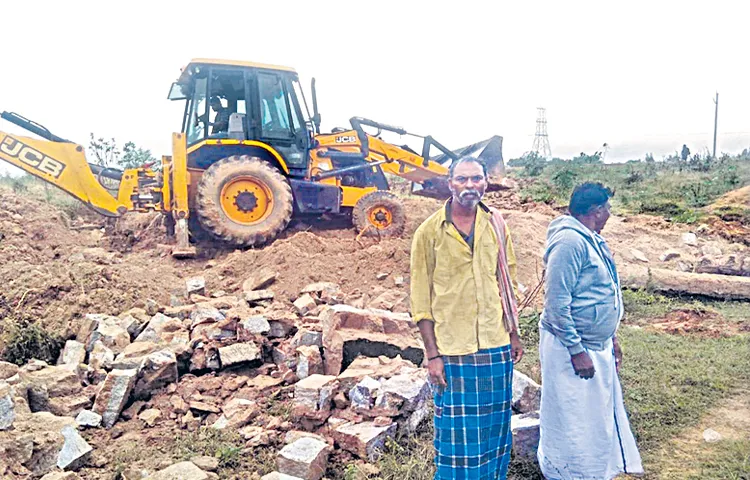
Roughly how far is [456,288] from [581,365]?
2.07 ft

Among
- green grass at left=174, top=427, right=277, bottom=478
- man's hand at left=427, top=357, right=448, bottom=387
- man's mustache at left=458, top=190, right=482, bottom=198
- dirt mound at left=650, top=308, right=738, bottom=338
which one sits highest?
man's mustache at left=458, top=190, right=482, bottom=198

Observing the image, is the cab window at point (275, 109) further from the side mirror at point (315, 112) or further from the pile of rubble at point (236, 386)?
the pile of rubble at point (236, 386)

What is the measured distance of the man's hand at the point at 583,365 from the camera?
8.19ft

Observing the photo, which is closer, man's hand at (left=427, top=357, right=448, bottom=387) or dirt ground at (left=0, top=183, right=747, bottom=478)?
man's hand at (left=427, top=357, right=448, bottom=387)

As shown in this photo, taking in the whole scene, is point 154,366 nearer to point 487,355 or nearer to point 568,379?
point 487,355

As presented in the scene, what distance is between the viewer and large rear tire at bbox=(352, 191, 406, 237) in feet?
28.3

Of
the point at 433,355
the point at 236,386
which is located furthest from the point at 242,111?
the point at 433,355

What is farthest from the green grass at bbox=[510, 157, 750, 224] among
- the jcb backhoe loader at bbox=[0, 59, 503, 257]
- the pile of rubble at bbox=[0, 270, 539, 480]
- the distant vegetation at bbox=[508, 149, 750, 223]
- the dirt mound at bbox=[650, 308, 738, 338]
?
the pile of rubble at bbox=[0, 270, 539, 480]

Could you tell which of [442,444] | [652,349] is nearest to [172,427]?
[442,444]

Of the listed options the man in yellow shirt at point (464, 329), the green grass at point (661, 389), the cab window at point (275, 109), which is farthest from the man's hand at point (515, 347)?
the cab window at point (275, 109)

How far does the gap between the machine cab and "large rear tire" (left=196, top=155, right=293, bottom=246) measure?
41 cm

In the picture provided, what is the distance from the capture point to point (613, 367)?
104 inches

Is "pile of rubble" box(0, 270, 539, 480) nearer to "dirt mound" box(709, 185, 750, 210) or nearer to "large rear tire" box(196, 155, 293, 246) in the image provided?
"large rear tire" box(196, 155, 293, 246)

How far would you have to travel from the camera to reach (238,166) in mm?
7930
